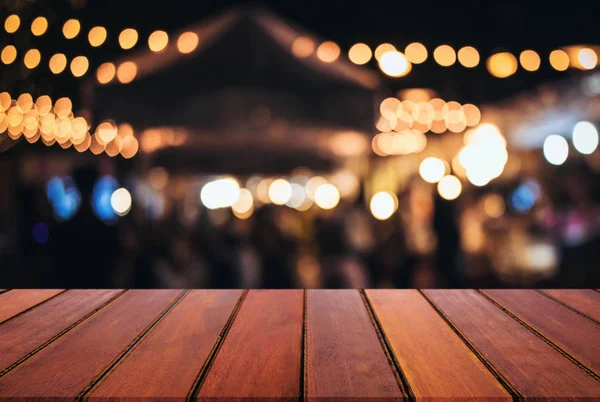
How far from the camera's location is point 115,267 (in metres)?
3.38

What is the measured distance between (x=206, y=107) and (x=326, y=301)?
179 cm

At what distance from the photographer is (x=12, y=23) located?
5.80 m

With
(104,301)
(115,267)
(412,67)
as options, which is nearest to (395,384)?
(104,301)

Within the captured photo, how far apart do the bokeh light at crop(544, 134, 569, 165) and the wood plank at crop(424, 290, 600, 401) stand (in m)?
10.5

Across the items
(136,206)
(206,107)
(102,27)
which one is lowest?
(136,206)

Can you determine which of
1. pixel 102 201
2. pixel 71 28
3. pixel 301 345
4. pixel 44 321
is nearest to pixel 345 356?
pixel 301 345

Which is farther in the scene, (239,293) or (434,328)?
(239,293)

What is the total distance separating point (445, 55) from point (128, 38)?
3595mm

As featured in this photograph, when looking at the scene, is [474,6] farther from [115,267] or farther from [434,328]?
[434,328]

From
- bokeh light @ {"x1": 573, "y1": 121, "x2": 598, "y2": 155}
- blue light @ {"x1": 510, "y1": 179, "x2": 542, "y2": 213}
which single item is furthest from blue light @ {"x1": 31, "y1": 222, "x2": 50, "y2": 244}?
bokeh light @ {"x1": 573, "y1": 121, "x2": 598, "y2": 155}

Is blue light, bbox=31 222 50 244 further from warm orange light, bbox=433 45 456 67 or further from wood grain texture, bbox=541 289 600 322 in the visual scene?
warm orange light, bbox=433 45 456 67

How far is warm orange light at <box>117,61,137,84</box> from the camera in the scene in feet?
10.0

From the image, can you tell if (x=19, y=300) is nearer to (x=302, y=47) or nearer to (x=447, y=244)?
(x=302, y=47)

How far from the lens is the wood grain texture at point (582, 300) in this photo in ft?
4.77
